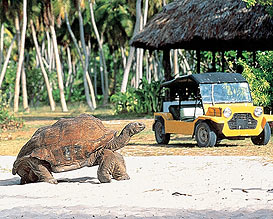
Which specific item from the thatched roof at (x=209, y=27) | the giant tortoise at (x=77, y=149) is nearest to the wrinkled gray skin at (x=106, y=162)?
the giant tortoise at (x=77, y=149)

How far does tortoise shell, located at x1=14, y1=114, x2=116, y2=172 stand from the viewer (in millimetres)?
9172

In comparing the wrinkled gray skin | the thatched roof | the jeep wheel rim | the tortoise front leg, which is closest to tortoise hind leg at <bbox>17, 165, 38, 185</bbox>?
the wrinkled gray skin

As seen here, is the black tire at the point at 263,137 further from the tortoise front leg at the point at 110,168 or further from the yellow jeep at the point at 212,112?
the tortoise front leg at the point at 110,168

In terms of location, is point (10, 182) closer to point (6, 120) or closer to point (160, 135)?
point (160, 135)

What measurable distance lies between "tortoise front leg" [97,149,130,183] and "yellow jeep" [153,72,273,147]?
435 centimetres

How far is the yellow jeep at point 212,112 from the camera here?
44.1 feet

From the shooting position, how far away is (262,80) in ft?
56.4

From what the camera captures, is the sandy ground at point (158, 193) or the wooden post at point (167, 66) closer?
the sandy ground at point (158, 193)

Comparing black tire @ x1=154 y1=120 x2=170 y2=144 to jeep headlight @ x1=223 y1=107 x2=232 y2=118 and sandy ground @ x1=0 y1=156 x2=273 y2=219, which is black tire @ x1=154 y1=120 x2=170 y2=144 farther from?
sandy ground @ x1=0 y1=156 x2=273 y2=219

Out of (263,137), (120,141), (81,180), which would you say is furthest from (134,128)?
(263,137)

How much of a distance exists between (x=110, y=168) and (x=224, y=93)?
5576mm

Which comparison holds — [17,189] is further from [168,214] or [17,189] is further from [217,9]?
[217,9]

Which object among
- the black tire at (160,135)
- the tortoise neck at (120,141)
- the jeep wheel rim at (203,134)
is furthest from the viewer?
the black tire at (160,135)

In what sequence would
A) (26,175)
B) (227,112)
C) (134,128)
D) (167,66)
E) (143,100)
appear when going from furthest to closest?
(143,100), (167,66), (227,112), (26,175), (134,128)
